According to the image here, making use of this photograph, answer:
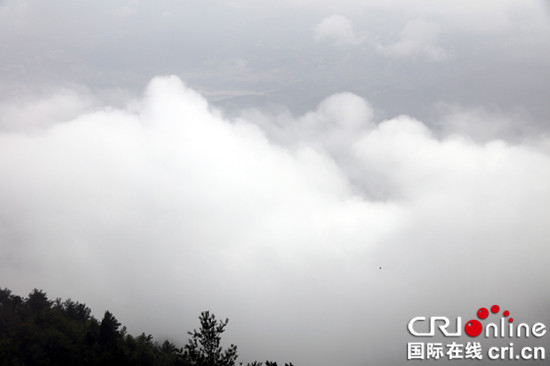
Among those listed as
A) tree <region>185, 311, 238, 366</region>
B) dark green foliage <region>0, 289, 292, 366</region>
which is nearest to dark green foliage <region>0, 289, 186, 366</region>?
dark green foliage <region>0, 289, 292, 366</region>

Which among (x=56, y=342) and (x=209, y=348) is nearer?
(x=209, y=348)

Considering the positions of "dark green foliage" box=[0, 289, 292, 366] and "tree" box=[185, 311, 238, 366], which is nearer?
"tree" box=[185, 311, 238, 366]

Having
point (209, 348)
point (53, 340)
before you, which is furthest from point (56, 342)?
point (209, 348)

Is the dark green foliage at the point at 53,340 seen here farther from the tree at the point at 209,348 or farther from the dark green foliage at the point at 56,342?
the tree at the point at 209,348

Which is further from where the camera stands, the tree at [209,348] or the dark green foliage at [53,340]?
the dark green foliage at [53,340]

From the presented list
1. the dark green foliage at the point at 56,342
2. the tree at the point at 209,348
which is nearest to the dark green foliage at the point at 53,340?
the dark green foliage at the point at 56,342

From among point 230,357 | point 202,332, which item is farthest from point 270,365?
point 202,332

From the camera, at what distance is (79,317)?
9194cm

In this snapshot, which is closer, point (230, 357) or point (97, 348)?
point (230, 357)

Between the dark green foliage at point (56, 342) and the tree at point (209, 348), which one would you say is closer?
the tree at point (209, 348)

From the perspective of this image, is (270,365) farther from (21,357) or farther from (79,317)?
(79,317)

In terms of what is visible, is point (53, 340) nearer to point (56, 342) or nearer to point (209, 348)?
point (56, 342)

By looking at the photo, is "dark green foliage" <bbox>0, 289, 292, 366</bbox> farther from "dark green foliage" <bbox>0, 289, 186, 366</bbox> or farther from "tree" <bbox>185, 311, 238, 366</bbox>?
"tree" <bbox>185, 311, 238, 366</bbox>

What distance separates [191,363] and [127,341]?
44.1 metres
